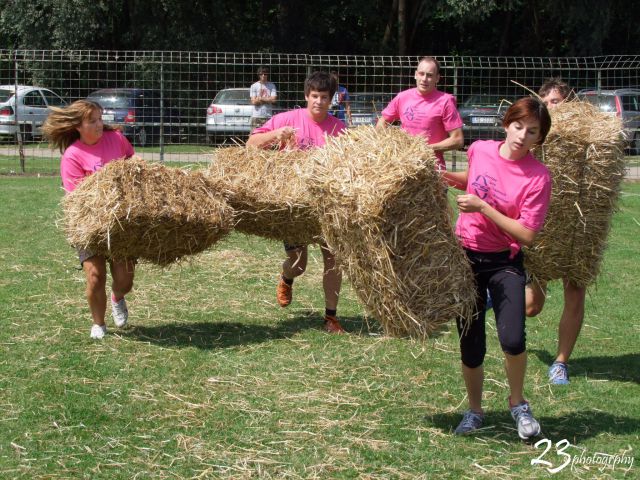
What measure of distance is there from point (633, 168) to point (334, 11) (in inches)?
643

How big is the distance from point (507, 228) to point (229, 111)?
Answer: 53.5 feet

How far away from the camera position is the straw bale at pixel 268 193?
738 cm

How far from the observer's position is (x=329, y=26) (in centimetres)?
3381

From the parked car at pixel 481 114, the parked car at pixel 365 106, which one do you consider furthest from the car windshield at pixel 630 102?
the parked car at pixel 365 106

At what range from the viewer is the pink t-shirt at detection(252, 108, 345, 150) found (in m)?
7.64

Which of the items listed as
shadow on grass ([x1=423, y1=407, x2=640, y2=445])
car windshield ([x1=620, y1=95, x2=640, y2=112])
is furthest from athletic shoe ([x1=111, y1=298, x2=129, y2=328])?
car windshield ([x1=620, y1=95, x2=640, y2=112])

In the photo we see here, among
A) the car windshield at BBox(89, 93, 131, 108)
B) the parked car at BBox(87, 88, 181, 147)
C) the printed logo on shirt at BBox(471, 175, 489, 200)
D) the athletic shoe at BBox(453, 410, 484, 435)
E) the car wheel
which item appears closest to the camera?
the printed logo on shirt at BBox(471, 175, 489, 200)

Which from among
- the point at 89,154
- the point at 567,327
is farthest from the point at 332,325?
the point at 89,154

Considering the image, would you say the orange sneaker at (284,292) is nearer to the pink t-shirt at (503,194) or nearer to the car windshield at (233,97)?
the pink t-shirt at (503,194)

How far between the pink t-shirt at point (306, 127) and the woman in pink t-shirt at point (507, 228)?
2.33 metres

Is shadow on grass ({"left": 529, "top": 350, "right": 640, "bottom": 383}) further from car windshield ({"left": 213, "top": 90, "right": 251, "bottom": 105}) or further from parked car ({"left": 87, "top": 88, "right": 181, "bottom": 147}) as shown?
car windshield ({"left": 213, "top": 90, "right": 251, "bottom": 105})

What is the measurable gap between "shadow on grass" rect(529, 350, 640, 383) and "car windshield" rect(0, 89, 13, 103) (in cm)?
1672

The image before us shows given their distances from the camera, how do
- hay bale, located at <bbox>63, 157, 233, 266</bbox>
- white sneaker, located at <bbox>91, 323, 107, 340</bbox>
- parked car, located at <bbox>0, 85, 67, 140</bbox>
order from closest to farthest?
hay bale, located at <bbox>63, 157, 233, 266</bbox> → white sneaker, located at <bbox>91, 323, 107, 340</bbox> → parked car, located at <bbox>0, 85, 67, 140</bbox>

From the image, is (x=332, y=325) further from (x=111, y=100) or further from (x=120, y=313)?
(x=111, y=100)
